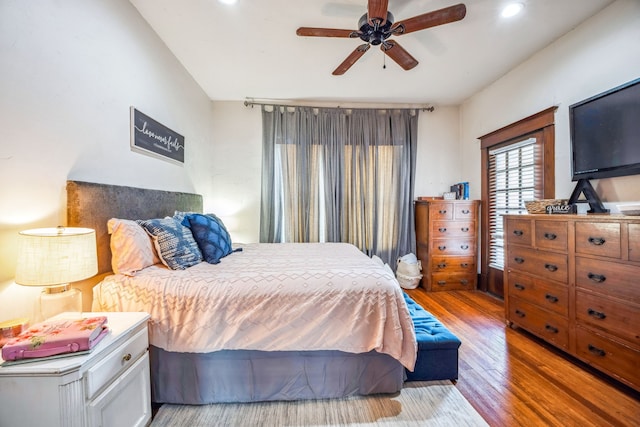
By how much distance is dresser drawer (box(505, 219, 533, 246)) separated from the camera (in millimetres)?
2238

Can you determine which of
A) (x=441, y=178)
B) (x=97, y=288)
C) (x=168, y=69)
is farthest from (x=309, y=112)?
(x=97, y=288)

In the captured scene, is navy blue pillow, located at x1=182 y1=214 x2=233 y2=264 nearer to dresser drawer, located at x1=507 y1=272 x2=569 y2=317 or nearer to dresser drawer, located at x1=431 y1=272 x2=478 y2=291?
dresser drawer, located at x1=507 y1=272 x2=569 y2=317

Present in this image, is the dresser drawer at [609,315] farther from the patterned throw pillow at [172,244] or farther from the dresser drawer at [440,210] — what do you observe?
the patterned throw pillow at [172,244]

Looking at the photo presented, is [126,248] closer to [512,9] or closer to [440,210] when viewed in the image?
[512,9]

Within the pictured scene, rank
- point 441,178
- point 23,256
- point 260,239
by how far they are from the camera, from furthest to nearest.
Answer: point 441,178 < point 260,239 < point 23,256

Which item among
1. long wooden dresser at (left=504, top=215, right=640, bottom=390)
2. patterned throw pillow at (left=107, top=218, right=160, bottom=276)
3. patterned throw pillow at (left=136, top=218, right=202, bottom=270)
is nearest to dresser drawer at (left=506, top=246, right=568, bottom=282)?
long wooden dresser at (left=504, top=215, right=640, bottom=390)

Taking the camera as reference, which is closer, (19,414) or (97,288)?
(19,414)

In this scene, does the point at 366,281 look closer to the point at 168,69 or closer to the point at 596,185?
the point at 596,185

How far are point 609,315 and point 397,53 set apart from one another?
243 centimetres

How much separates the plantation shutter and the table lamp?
12.0 feet

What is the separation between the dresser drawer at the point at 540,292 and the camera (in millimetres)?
1944

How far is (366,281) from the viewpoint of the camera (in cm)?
151

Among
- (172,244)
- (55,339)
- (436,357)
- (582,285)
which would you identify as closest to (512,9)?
(582,285)

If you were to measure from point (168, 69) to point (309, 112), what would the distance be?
71.3 inches
